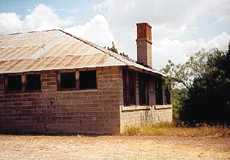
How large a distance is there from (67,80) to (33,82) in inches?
67.0

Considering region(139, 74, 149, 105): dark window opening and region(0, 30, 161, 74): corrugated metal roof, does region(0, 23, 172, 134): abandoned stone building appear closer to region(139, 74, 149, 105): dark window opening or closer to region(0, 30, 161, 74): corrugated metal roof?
region(0, 30, 161, 74): corrugated metal roof

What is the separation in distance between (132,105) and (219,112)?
5.49 m

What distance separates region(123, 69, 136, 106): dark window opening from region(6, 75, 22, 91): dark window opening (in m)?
4.86

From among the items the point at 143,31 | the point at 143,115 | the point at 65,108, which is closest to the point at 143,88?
the point at 143,115

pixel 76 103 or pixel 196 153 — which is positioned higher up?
pixel 76 103

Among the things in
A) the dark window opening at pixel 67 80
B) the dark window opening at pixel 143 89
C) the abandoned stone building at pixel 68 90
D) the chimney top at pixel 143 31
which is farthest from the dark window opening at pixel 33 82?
the chimney top at pixel 143 31

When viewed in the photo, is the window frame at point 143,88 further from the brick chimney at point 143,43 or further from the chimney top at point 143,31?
the chimney top at point 143,31

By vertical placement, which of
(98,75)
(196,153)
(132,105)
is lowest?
(196,153)

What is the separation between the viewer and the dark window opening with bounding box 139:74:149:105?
22083 mm

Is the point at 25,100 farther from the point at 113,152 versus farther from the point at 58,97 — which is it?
the point at 113,152

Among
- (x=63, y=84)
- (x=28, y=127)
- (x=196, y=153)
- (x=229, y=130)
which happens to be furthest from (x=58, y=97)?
(x=196, y=153)

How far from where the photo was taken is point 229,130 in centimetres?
1809

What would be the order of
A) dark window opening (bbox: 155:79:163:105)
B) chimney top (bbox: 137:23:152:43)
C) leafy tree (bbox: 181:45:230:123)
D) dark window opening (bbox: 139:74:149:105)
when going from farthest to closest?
1. dark window opening (bbox: 155:79:163:105)
2. chimney top (bbox: 137:23:152:43)
3. leafy tree (bbox: 181:45:230:123)
4. dark window opening (bbox: 139:74:149:105)

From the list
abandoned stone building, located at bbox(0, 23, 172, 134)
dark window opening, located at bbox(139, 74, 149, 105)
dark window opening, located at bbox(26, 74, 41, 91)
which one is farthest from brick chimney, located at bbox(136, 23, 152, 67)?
dark window opening, located at bbox(26, 74, 41, 91)
